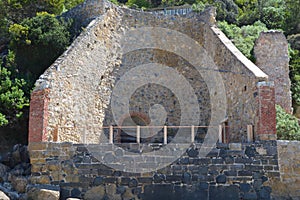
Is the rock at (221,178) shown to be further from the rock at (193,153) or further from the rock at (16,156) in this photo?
the rock at (16,156)

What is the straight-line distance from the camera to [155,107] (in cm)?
1964

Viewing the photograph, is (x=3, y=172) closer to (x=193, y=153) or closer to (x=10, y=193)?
(x=10, y=193)

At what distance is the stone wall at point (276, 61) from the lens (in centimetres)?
2067

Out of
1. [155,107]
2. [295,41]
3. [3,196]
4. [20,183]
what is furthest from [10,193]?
[295,41]

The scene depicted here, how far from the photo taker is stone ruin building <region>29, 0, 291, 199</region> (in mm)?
13836

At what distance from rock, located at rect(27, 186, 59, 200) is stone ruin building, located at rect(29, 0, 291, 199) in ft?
0.85

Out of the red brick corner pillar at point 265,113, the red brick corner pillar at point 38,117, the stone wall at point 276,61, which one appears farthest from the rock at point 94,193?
the stone wall at point 276,61

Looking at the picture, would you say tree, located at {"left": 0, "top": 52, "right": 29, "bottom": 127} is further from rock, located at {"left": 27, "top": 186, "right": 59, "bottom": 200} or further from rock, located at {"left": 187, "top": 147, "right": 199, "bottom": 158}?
rock, located at {"left": 187, "top": 147, "right": 199, "bottom": 158}

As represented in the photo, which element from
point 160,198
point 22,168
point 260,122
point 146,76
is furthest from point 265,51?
point 22,168

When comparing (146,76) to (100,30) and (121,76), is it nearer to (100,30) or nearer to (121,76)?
(121,76)

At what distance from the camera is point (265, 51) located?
21.0 metres

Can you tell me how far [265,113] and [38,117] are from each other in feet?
24.1

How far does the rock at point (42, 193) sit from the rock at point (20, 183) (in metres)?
0.58

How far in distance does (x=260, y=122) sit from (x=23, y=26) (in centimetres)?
1152
